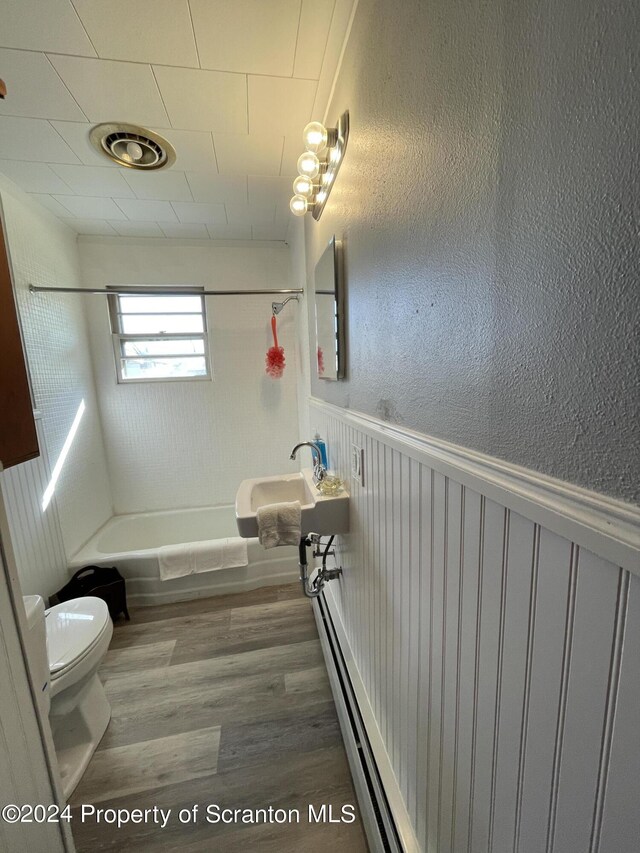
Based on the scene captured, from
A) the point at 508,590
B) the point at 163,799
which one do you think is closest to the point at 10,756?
the point at 163,799

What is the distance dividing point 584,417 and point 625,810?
40cm

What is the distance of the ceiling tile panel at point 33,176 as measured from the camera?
1651mm

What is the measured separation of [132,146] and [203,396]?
1.67m

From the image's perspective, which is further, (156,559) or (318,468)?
(156,559)

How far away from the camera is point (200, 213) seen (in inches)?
86.7

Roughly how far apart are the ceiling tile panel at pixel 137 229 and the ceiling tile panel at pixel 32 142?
0.72 m

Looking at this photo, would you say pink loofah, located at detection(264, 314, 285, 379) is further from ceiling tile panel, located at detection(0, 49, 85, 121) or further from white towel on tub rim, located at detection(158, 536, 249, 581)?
ceiling tile panel, located at detection(0, 49, 85, 121)

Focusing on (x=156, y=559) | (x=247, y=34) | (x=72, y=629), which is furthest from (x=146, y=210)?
(x=72, y=629)

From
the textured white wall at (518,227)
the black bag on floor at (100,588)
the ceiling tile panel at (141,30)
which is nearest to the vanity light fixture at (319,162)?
the textured white wall at (518,227)

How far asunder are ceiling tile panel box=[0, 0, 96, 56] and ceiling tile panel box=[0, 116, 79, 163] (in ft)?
1.33

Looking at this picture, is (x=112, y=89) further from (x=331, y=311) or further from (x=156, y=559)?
(x=156, y=559)

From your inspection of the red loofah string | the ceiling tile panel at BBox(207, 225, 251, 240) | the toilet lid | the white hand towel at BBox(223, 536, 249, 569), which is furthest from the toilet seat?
the ceiling tile panel at BBox(207, 225, 251, 240)

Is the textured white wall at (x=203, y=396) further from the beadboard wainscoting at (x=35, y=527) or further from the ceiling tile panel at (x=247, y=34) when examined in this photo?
the ceiling tile panel at (x=247, y=34)

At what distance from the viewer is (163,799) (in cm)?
116
